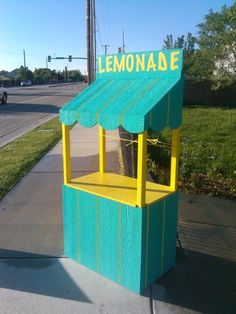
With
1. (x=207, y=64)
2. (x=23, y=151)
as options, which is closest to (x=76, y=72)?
(x=207, y=64)

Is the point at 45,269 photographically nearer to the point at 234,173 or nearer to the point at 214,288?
the point at 214,288

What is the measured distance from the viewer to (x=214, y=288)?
3.17m

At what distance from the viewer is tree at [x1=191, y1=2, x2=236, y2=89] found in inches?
850

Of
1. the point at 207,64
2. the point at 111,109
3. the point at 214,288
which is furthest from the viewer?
the point at 207,64

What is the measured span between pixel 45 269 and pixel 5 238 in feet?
2.80

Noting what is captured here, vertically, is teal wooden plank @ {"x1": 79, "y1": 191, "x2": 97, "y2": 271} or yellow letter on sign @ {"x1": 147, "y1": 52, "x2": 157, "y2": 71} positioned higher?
yellow letter on sign @ {"x1": 147, "y1": 52, "x2": 157, "y2": 71}

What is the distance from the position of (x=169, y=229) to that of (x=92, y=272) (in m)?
0.79

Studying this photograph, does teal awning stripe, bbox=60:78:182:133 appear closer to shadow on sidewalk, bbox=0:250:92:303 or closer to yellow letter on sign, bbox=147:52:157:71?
yellow letter on sign, bbox=147:52:157:71

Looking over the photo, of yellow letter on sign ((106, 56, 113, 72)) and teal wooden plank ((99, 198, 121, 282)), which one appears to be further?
yellow letter on sign ((106, 56, 113, 72))

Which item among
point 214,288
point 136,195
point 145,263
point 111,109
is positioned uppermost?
point 111,109

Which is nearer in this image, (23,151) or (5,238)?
(5,238)

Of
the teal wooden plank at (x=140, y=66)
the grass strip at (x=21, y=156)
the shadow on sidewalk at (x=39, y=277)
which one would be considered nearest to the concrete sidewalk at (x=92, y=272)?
the shadow on sidewalk at (x=39, y=277)

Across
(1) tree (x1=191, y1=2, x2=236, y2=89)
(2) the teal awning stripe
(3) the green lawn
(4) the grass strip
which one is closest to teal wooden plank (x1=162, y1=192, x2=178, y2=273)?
(2) the teal awning stripe

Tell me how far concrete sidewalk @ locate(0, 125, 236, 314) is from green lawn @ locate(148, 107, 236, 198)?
794 millimetres
